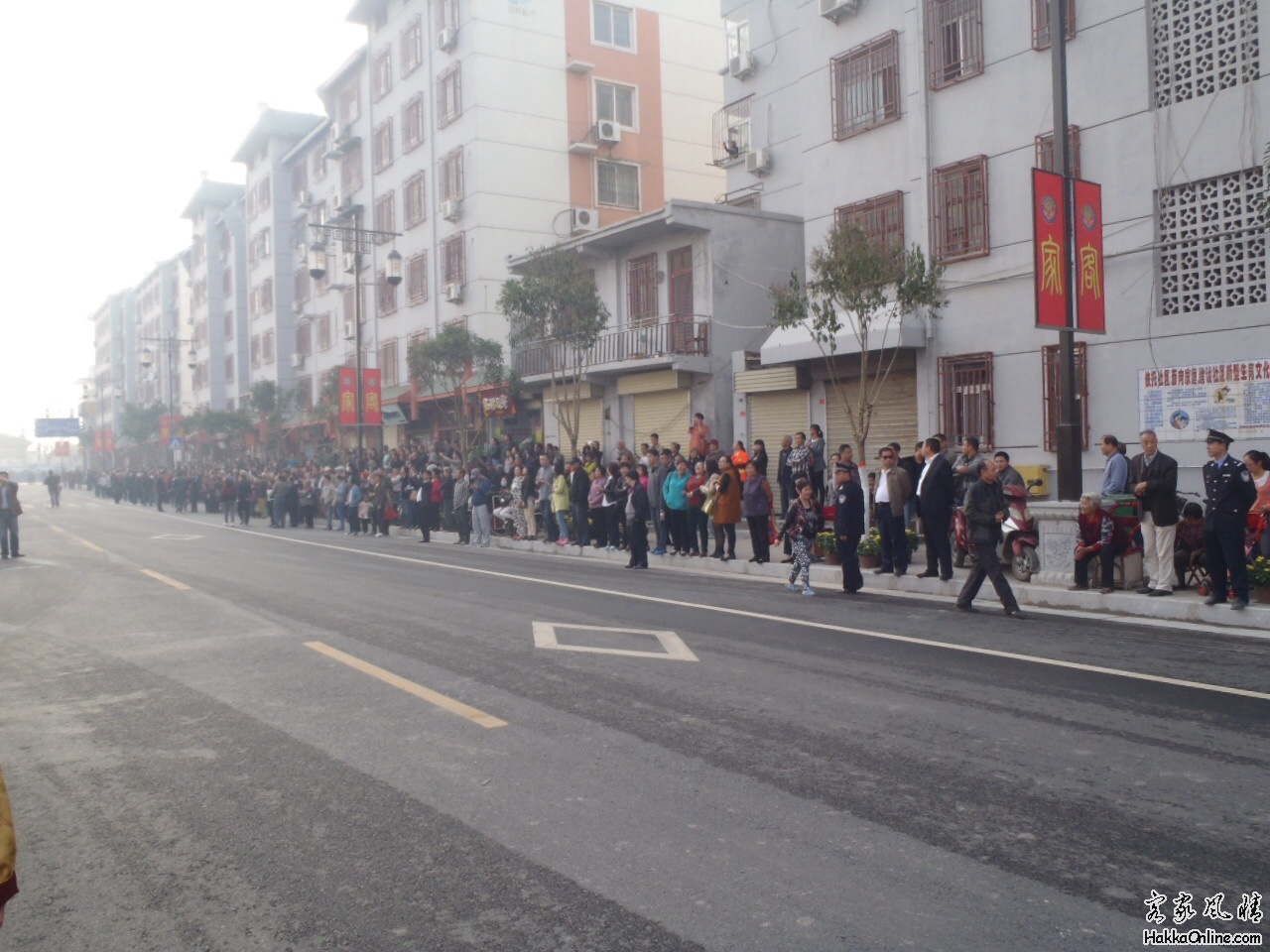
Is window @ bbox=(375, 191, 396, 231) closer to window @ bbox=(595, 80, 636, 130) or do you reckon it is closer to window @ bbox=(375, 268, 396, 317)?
window @ bbox=(375, 268, 396, 317)

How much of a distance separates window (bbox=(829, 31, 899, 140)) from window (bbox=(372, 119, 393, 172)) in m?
23.9

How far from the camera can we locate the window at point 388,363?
135 ft

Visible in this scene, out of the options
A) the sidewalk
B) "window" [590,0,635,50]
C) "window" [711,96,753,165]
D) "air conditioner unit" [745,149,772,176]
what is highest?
"window" [590,0,635,50]

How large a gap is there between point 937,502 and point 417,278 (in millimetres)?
29318

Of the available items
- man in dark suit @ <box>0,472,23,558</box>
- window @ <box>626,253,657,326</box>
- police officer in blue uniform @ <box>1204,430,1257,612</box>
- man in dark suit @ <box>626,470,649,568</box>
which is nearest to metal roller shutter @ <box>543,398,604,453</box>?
window @ <box>626,253,657,326</box>

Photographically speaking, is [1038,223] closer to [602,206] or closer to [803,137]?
[803,137]

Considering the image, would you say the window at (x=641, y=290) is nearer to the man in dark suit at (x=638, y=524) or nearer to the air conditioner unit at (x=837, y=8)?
the air conditioner unit at (x=837, y=8)

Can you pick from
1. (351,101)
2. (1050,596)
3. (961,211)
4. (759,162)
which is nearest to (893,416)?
(961,211)

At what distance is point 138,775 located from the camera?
5.64 m

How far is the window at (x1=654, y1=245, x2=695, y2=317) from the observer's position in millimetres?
26828

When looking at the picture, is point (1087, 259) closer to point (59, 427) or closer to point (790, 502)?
point (790, 502)

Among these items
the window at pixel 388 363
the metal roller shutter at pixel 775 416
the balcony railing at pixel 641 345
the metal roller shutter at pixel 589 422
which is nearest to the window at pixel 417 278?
the window at pixel 388 363

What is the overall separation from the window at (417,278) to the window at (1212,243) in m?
27.2

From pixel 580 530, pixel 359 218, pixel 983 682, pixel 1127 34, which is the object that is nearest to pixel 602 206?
pixel 359 218
